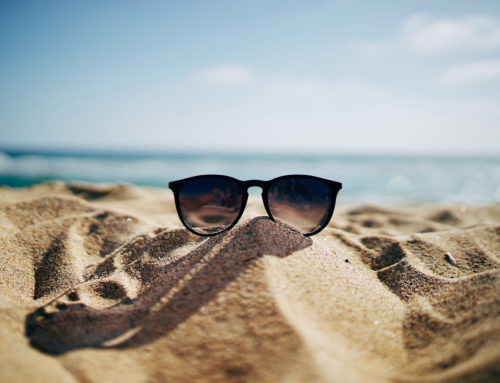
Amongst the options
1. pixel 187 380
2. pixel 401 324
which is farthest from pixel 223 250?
pixel 401 324

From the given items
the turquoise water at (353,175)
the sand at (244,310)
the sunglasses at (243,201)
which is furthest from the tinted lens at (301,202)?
the turquoise water at (353,175)

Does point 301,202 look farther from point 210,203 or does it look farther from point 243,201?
point 210,203

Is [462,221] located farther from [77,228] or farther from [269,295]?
[77,228]

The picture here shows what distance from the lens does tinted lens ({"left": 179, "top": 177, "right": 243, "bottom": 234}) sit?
2.13m

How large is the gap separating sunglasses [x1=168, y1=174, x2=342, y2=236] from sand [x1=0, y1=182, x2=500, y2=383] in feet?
0.65

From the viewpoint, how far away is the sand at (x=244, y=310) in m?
1.05

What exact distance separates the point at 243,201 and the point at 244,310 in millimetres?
960

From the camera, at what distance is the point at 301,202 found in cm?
214

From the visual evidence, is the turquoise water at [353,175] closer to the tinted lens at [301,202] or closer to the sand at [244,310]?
the tinted lens at [301,202]

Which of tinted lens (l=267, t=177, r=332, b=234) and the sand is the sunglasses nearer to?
tinted lens (l=267, t=177, r=332, b=234)

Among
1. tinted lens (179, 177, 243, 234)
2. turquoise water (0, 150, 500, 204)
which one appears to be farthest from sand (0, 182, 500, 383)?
turquoise water (0, 150, 500, 204)

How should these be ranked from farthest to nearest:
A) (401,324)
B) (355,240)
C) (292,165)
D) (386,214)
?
1. (292,165)
2. (386,214)
3. (355,240)
4. (401,324)

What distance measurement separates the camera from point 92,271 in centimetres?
197

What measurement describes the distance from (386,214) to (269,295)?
3.56 meters
